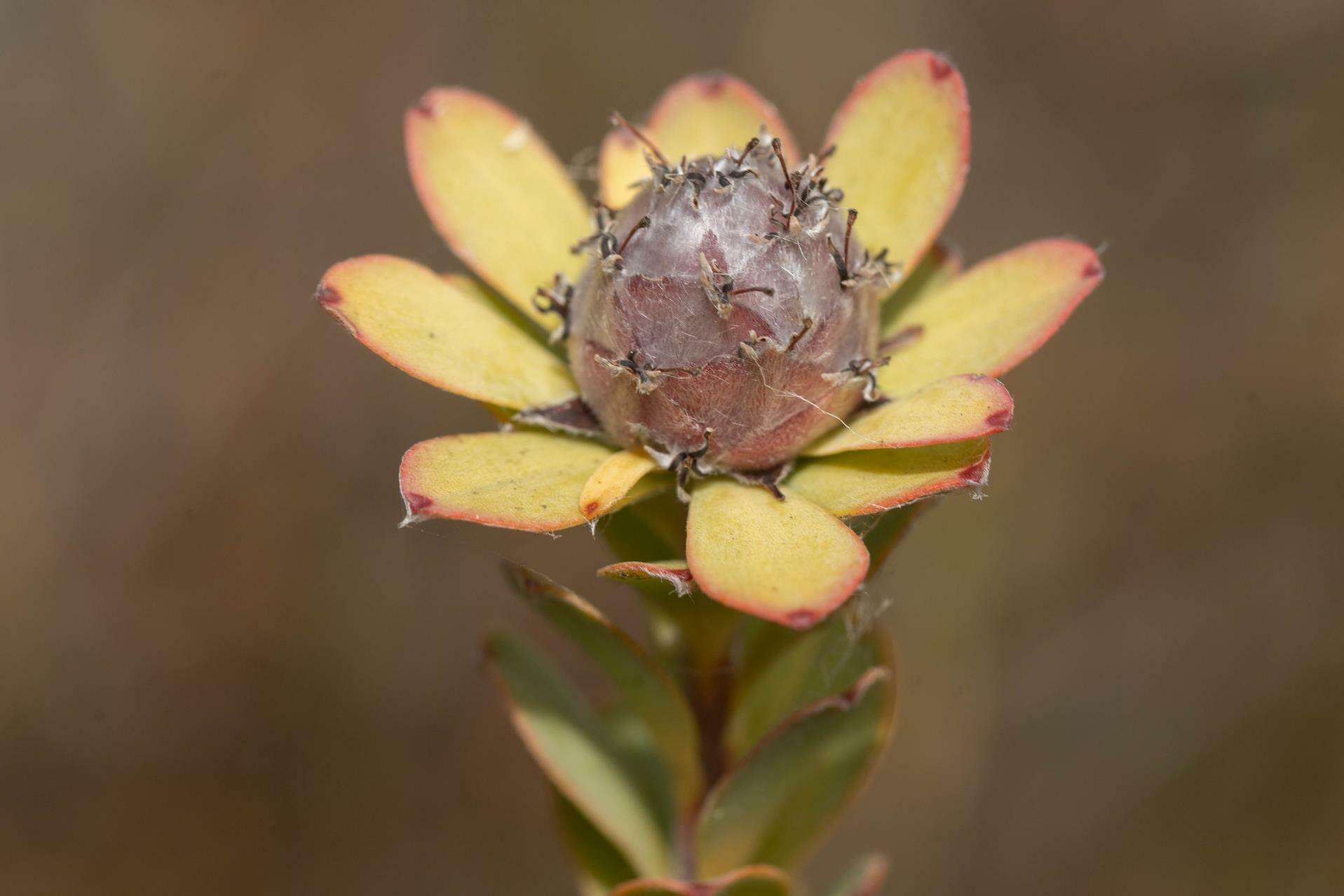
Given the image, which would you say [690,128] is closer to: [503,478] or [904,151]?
[904,151]

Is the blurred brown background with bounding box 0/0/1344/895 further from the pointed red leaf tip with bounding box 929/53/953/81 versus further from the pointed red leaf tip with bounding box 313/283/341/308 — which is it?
the pointed red leaf tip with bounding box 313/283/341/308

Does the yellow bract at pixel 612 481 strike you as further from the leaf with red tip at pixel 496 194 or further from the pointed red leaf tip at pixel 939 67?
the pointed red leaf tip at pixel 939 67

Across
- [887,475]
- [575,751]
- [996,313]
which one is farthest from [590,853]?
[996,313]

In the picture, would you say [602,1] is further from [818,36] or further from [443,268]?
[443,268]

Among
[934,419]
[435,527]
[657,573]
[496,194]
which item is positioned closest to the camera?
[657,573]

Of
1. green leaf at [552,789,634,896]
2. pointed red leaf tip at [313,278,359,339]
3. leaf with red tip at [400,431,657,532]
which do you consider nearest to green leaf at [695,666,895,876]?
green leaf at [552,789,634,896]

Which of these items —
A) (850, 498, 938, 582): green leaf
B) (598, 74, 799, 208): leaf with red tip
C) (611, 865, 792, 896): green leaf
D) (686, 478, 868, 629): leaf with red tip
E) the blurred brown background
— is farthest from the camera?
the blurred brown background
